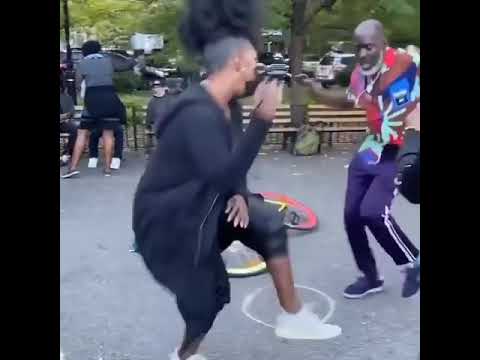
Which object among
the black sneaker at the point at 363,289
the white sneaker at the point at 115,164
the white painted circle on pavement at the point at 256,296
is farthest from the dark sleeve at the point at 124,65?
the black sneaker at the point at 363,289

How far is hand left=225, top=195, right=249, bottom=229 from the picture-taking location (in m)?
3.32

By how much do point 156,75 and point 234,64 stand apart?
7090 millimetres

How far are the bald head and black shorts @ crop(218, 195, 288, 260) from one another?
1324 mm

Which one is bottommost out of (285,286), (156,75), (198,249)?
(285,286)

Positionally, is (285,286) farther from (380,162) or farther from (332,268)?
(332,268)

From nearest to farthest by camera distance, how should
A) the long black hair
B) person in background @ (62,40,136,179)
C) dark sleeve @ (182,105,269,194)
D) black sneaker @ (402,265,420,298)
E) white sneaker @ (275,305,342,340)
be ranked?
dark sleeve @ (182,105,269,194), the long black hair, white sneaker @ (275,305,342,340), black sneaker @ (402,265,420,298), person in background @ (62,40,136,179)

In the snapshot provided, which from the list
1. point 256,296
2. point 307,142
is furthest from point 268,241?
point 307,142

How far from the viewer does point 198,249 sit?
10.6 ft

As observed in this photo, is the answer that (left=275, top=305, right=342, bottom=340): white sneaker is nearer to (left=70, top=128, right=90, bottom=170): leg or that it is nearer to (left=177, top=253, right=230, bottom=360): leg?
(left=177, top=253, right=230, bottom=360): leg

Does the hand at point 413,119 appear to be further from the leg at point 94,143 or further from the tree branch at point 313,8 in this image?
the tree branch at point 313,8

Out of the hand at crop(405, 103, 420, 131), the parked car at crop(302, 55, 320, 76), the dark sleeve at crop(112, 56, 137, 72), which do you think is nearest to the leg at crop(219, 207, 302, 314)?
the hand at crop(405, 103, 420, 131)

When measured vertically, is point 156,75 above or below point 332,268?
above

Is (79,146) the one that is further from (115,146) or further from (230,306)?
(230,306)

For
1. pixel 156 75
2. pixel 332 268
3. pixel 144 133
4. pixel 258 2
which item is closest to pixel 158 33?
pixel 156 75
